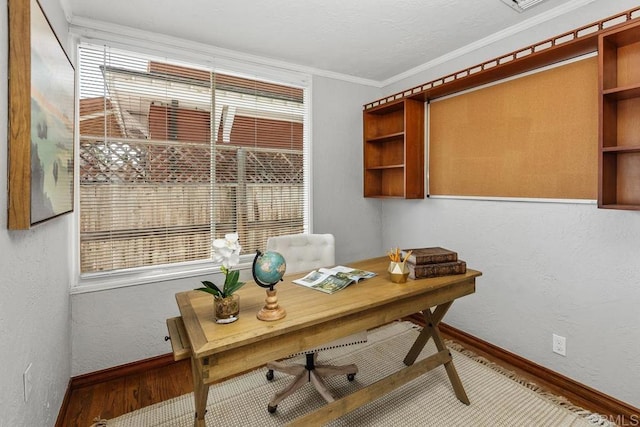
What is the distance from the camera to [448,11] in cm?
208

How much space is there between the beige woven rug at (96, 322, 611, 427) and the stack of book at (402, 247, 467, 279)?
0.83 meters

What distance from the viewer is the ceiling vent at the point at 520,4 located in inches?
76.7

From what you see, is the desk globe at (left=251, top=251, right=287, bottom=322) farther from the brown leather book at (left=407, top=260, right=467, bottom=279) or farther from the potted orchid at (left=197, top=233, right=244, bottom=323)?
the brown leather book at (left=407, top=260, right=467, bottom=279)

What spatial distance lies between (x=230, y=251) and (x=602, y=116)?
79.5 inches

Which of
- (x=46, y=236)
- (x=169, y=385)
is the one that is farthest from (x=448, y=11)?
(x=169, y=385)

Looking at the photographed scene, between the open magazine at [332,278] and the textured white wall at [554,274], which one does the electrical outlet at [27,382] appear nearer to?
the open magazine at [332,278]

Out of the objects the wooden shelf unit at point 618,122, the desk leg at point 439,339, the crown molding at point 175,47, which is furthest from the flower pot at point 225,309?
the crown molding at point 175,47

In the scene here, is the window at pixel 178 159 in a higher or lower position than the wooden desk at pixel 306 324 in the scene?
higher

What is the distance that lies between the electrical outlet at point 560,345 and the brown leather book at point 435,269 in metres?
0.90

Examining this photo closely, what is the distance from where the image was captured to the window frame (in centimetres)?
218

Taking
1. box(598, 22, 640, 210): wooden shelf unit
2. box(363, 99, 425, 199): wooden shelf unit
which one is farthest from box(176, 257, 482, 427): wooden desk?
box(363, 99, 425, 199): wooden shelf unit

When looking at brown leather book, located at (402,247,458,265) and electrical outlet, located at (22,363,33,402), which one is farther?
brown leather book, located at (402,247,458,265)

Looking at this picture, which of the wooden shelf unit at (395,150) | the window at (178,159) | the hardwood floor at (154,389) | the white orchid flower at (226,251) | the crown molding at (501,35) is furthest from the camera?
the wooden shelf unit at (395,150)

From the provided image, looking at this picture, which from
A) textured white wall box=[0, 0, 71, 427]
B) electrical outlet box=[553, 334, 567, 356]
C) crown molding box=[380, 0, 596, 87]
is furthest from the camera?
electrical outlet box=[553, 334, 567, 356]
